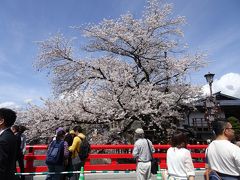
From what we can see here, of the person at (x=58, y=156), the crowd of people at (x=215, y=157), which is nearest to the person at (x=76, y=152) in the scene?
the person at (x=58, y=156)

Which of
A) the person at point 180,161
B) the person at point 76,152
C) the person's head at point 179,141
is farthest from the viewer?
the person at point 76,152

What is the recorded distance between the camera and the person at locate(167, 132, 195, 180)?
3.70m

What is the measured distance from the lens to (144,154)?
5586mm

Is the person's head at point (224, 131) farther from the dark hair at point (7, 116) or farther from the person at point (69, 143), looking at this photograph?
the person at point (69, 143)

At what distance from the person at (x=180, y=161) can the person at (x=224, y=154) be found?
26.0 inches

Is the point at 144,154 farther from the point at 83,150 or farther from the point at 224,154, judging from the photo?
the point at 224,154

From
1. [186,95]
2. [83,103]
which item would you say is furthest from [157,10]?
[83,103]

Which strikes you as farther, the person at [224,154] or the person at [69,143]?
the person at [69,143]

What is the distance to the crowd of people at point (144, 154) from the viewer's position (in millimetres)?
2791

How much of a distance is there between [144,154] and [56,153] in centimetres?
186

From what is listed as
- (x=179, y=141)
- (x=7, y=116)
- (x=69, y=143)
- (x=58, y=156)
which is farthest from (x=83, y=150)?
(x=7, y=116)

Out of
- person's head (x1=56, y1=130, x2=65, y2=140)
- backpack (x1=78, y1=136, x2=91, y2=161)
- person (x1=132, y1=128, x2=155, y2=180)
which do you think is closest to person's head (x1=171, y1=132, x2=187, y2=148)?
person (x1=132, y1=128, x2=155, y2=180)

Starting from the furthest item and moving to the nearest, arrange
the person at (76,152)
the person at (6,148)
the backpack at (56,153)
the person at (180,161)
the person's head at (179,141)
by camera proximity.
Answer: the person at (76,152)
the backpack at (56,153)
the person's head at (179,141)
the person at (180,161)
the person at (6,148)

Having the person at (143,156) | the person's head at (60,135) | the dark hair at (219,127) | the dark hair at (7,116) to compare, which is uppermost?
the dark hair at (7,116)
